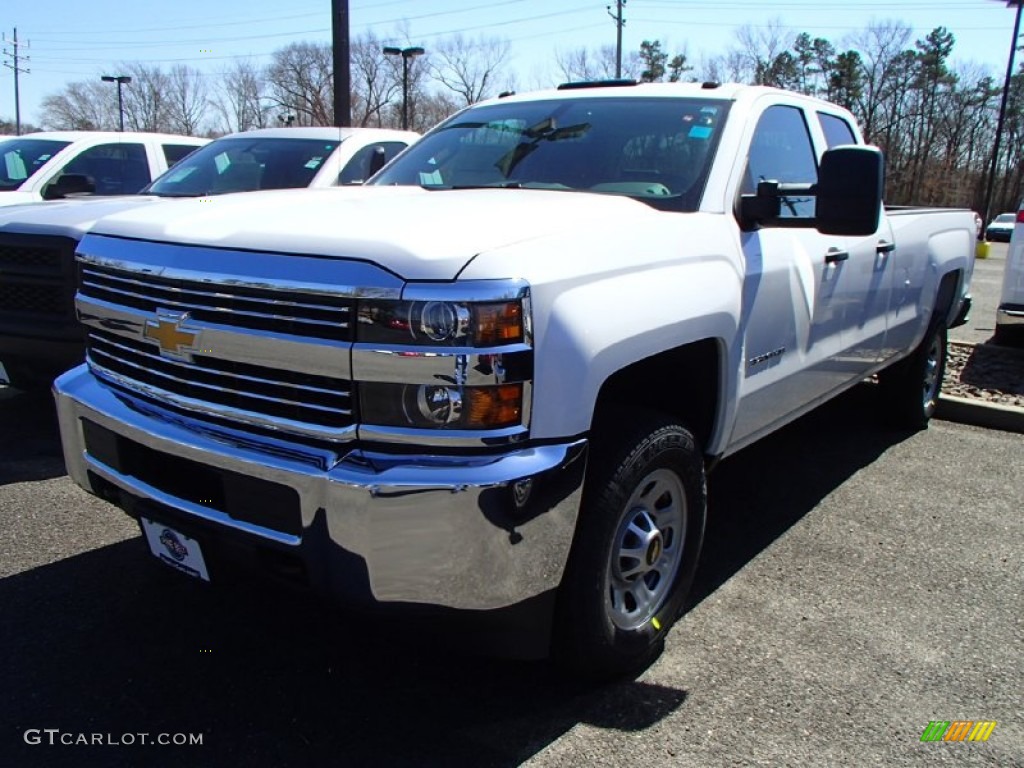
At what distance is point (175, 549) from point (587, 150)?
218cm

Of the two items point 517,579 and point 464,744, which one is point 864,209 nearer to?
point 517,579

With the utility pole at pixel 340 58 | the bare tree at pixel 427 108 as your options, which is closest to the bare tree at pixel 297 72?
the bare tree at pixel 427 108

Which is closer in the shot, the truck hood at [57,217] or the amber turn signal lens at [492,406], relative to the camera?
the amber turn signal lens at [492,406]

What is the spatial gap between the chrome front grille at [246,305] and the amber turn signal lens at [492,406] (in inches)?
13.9

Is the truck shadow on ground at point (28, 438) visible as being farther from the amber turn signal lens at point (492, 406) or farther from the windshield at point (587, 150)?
the amber turn signal lens at point (492, 406)

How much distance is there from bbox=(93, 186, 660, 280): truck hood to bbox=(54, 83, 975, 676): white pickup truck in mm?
11

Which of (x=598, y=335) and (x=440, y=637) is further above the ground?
(x=598, y=335)

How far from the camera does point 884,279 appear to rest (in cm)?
456

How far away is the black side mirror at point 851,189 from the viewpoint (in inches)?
113

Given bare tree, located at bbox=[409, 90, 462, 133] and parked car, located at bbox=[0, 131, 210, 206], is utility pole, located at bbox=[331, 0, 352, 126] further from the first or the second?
bare tree, located at bbox=[409, 90, 462, 133]

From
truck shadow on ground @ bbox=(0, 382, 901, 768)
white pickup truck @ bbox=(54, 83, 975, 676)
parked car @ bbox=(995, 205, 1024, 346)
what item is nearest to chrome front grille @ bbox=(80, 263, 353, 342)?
white pickup truck @ bbox=(54, 83, 975, 676)

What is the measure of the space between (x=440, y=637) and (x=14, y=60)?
85.7 m

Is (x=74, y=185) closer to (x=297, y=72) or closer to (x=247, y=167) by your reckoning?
(x=247, y=167)

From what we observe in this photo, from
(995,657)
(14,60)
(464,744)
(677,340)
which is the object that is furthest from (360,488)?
(14,60)
